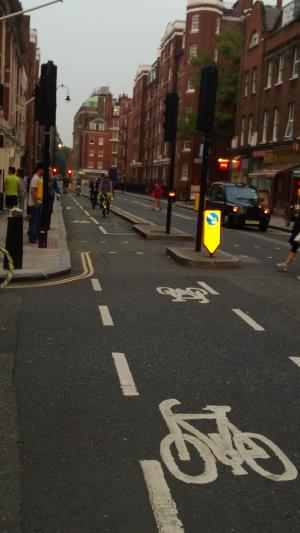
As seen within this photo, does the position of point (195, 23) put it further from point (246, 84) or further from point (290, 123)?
point (290, 123)

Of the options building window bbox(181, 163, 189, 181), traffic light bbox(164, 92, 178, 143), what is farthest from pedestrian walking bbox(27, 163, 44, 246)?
building window bbox(181, 163, 189, 181)

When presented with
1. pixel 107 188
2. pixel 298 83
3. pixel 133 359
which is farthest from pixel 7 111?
pixel 133 359

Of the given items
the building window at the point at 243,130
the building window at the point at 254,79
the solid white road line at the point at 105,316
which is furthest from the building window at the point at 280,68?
the solid white road line at the point at 105,316

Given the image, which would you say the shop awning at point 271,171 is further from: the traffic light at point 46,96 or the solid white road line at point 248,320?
the solid white road line at point 248,320

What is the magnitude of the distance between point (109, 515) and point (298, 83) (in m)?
38.4

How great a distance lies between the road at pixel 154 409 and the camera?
331 centimetres

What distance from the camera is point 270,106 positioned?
4259 cm

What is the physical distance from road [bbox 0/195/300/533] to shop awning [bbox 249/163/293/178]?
2895 centimetres

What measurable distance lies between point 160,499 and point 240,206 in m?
23.9

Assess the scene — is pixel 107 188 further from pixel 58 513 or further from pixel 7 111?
pixel 58 513

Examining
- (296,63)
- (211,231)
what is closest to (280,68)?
(296,63)

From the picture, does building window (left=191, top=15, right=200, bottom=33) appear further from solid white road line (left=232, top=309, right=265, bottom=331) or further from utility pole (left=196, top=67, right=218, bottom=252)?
solid white road line (left=232, top=309, right=265, bottom=331)

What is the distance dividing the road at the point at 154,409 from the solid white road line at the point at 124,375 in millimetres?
18

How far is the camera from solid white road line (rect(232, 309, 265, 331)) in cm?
778
